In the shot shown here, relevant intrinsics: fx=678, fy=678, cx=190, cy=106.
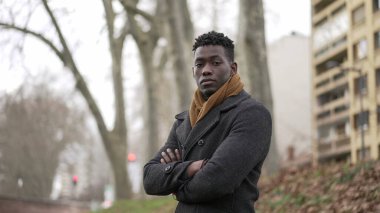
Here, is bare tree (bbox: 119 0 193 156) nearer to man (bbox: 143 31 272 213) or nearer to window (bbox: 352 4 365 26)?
man (bbox: 143 31 272 213)

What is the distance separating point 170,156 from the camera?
433 centimetres

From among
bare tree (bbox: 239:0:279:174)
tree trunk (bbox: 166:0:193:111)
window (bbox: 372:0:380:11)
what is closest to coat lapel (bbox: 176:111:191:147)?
bare tree (bbox: 239:0:279:174)

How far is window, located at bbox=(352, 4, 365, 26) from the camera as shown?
149 feet

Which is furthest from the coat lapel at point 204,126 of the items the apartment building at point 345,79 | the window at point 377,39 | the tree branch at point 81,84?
the window at point 377,39

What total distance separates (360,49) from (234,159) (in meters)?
43.5

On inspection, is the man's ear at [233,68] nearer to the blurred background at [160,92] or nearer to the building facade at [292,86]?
the blurred background at [160,92]

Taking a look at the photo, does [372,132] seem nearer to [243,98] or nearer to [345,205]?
[345,205]

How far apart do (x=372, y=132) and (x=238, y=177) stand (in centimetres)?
3862

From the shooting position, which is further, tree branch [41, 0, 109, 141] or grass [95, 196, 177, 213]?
tree branch [41, 0, 109, 141]

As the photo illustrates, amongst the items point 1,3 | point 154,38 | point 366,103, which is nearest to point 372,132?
point 366,103

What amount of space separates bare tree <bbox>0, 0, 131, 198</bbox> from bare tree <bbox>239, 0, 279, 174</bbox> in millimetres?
3460

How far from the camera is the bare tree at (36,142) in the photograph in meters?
41.3

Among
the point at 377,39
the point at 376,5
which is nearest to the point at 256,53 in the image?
the point at 377,39

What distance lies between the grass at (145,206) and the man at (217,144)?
1128 cm
